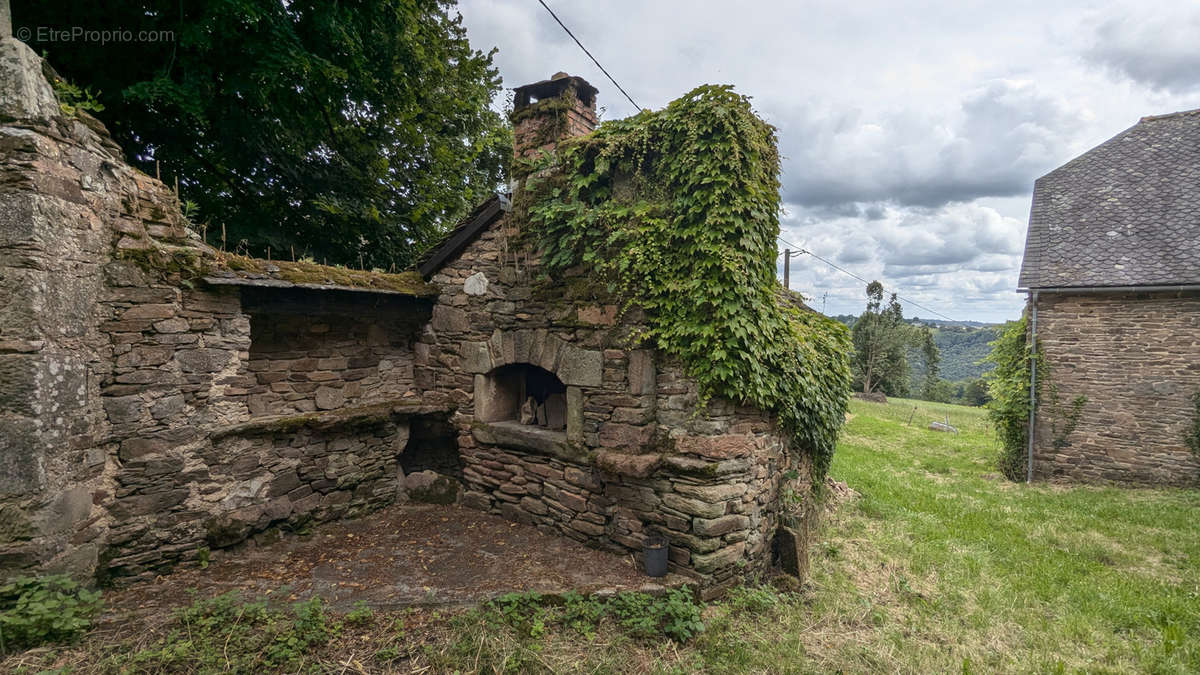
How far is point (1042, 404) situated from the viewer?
1009cm

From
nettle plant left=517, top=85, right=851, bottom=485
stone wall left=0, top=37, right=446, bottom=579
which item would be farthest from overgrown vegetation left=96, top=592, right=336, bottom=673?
nettle plant left=517, top=85, right=851, bottom=485

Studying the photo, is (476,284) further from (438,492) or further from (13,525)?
(13,525)

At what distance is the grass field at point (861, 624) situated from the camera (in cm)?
332

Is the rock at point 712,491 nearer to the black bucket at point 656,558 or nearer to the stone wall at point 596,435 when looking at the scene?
the stone wall at point 596,435

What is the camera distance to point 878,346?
93.9ft

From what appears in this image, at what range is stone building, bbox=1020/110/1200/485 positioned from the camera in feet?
29.5

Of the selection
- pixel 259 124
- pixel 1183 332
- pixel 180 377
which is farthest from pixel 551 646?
pixel 1183 332

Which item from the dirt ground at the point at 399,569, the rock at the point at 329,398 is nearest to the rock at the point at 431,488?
the dirt ground at the point at 399,569

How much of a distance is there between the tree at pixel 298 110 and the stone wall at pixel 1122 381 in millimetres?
12713

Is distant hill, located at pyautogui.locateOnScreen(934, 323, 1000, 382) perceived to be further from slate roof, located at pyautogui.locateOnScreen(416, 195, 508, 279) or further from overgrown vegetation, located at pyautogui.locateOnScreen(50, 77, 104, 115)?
overgrown vegetation, located at pyautogui.locateOnScreen(50, 77, 104, 115)

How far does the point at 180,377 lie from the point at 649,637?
4624 millimetres

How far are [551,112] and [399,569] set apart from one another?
513 centimetres

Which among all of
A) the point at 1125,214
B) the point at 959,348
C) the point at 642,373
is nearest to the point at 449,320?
the point at 642,373

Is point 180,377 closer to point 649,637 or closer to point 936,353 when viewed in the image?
point 649,637
